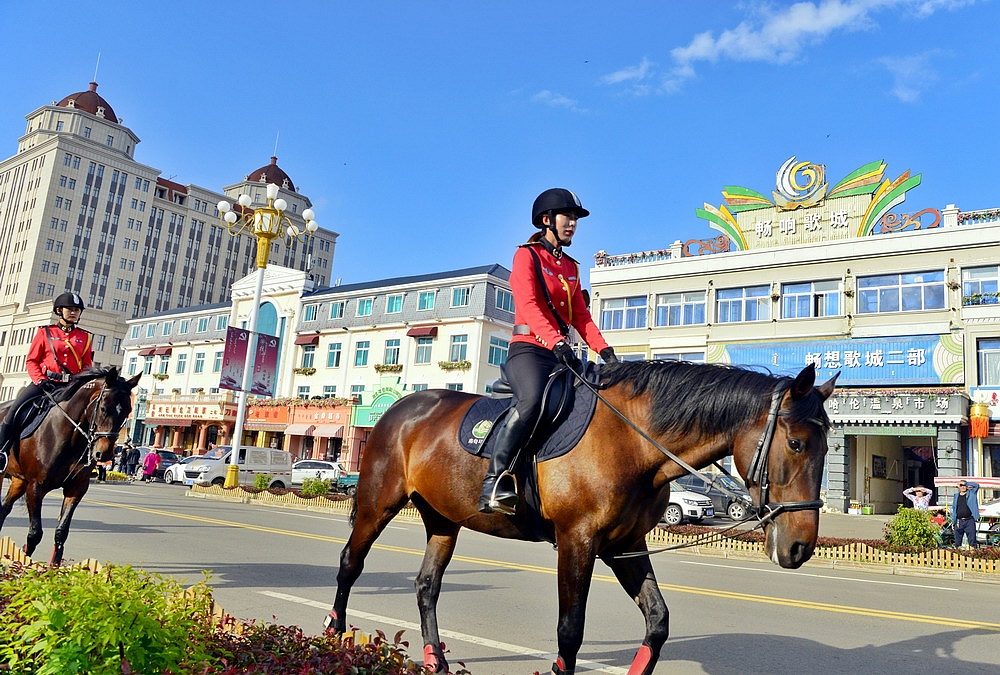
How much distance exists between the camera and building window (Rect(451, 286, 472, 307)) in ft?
153

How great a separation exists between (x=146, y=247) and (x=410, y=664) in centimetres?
10934

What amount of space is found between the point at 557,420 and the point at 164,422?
61.7 meters

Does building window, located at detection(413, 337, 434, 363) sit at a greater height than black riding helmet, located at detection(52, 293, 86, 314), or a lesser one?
greater

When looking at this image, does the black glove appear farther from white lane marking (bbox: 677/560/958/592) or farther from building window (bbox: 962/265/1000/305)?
building window (bbox: 962/265/1000/305)

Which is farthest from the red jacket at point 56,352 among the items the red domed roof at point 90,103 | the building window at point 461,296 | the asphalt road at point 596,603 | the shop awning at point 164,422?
the red domed roof at point 90,103

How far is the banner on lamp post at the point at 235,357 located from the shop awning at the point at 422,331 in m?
19.0

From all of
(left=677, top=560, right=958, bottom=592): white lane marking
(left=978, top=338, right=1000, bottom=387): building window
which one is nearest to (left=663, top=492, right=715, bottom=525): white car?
(left=677, top=560, right=958, bottom=592): white lane marking

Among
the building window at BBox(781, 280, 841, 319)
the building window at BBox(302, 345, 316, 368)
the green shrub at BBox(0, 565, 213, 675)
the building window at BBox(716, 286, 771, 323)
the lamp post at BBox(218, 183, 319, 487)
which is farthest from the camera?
the building window at BBox(302, 345, 316, 368)

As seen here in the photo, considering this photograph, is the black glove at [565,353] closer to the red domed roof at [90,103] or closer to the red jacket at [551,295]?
the red jacket at [551,295]

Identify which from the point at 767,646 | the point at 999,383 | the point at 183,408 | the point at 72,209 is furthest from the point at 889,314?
the point at 72,209

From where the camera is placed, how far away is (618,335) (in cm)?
4106

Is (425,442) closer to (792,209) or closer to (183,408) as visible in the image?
(792,209)

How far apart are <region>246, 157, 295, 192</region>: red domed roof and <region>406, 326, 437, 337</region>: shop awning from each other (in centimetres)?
6831

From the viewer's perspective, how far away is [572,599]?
414 cm
